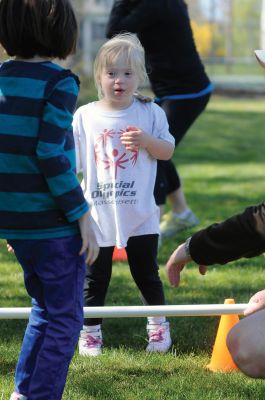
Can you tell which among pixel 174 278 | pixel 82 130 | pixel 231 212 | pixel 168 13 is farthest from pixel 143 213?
pixel 231 212

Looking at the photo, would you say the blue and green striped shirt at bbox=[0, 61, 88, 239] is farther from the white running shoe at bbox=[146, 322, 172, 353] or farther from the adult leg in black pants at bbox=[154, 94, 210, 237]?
the adult leg in black pants at bbox=[154, 94, 210, 237]

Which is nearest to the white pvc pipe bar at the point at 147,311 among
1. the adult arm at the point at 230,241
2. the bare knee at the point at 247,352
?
the adult arm at the point at 230,241

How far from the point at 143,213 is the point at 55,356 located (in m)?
1.30

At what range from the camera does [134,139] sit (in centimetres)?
428

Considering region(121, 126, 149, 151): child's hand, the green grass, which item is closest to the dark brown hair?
region(121, 126, 149, 151): child's hand

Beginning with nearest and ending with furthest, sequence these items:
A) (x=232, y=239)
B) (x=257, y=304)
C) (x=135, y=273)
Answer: (x=232, y=239) → (x=257, y=304) → (x=135, y=273)

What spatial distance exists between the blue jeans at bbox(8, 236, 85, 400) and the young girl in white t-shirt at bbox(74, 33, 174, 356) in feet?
3.54

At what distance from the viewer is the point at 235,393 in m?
3.78

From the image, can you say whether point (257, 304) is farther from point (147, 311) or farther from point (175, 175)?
point (175, 175)

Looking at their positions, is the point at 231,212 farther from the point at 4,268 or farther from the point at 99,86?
the point at 99,86

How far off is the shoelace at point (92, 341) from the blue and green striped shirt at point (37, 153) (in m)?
1.35

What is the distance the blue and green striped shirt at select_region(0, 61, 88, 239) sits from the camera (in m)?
3.06

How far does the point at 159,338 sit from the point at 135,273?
14.2 inches

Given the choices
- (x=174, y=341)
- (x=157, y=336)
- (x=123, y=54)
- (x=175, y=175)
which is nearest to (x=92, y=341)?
(x=157, y=336)
